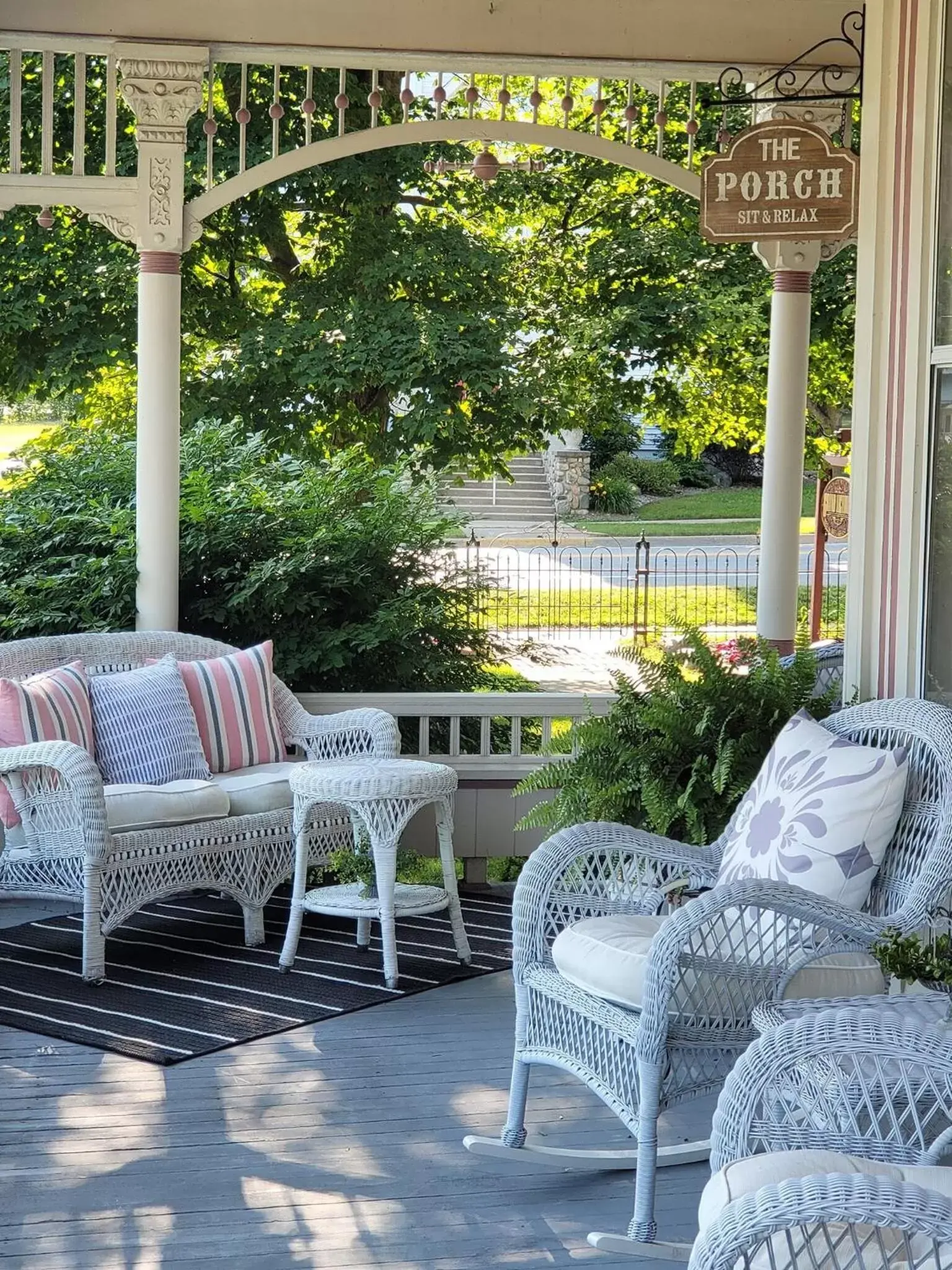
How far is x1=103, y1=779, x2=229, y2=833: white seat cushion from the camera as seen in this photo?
463 cm

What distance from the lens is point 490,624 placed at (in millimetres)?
14195

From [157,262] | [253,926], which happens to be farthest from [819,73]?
[253,926]

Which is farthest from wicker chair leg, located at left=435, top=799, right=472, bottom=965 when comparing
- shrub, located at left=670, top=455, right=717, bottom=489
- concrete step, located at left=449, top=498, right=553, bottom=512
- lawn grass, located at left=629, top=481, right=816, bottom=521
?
shrub, located at left=670, top=455, right=717, bottom=489

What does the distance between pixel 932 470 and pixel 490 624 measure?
34.8 ft

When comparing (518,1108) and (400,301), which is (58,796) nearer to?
(518,1108)

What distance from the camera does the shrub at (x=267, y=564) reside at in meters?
5.75

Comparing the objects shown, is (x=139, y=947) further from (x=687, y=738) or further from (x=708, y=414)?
(x=708, y=414)

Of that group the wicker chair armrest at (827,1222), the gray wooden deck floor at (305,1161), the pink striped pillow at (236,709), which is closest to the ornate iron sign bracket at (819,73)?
the pink striped pillow at (236,709)

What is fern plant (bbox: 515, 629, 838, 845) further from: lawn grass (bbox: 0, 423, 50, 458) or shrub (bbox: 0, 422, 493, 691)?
lawn grass (bbox: 0, 423, 50, 458)

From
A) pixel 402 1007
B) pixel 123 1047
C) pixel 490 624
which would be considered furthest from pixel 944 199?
pixel 490 624

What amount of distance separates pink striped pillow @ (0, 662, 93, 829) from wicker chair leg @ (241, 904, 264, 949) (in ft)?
2.34

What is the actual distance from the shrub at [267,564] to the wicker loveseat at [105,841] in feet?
1.61

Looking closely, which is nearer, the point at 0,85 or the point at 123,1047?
the point at 123,1047

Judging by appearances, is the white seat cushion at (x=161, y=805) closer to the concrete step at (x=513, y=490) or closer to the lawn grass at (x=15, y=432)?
the concrete step at (x=513, y=490)
